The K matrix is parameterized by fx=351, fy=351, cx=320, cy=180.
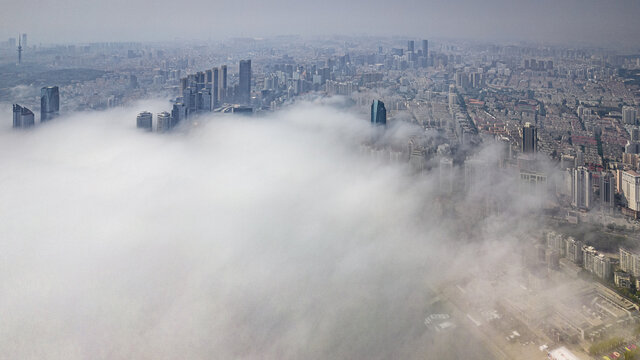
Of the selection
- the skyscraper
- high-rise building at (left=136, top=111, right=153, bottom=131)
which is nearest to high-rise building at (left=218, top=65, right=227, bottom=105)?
the skyscraper

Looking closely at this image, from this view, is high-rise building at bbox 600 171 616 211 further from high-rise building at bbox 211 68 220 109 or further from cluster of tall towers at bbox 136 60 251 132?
high-rise building at bbox 211 68 220 109

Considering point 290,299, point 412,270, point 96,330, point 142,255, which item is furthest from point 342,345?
point 142,255

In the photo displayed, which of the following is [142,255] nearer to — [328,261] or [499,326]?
[328,261]

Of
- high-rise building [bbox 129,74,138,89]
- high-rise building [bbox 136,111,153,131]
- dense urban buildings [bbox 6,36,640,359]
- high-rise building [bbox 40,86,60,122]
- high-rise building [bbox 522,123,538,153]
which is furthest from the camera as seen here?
high-rise building [bbox 129,74,138,89]

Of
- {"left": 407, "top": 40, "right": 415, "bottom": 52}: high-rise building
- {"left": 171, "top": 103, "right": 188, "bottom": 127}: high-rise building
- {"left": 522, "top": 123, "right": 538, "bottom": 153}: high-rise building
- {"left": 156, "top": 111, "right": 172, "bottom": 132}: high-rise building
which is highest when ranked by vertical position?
{"left": 407, "top": 40, "right": 415, "bottom": 52}: high-rise building

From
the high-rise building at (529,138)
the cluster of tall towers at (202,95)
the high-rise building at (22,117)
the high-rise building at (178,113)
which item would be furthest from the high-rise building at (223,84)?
the high-rise building at (529,138)

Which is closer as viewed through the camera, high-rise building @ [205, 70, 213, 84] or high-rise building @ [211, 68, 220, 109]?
high-rise building @ [211, 68, 220, 109]

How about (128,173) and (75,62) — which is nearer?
(128,173)
